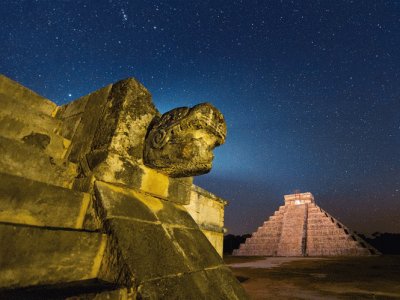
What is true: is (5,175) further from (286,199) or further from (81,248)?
(286,199)

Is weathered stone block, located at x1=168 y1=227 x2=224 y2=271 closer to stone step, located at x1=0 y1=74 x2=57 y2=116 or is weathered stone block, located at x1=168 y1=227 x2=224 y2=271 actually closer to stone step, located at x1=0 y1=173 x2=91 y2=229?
stone step, located at x1=0 y1=173 x2=91 y2=229

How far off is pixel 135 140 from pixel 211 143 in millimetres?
689

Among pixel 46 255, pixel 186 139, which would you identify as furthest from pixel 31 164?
pixel 186 139

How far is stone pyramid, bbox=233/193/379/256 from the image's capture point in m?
28.1

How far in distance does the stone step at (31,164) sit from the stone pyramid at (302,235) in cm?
3219

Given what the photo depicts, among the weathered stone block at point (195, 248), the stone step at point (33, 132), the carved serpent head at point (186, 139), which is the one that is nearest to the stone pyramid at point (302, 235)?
the weathered stone block at point (195, 248)

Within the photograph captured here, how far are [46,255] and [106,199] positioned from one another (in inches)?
20.6

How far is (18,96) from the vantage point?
2.47 metres

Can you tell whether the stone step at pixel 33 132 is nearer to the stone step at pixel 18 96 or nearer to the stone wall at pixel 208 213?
the stone step at pixel 18 96

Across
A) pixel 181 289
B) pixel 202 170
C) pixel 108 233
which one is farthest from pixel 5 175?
pixel 202 170

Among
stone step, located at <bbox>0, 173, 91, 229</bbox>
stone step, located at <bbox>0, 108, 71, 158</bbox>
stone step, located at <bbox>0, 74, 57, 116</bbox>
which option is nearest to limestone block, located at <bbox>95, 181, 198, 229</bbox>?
stone step, located at <bbox>0, 173, 91, 229</bbox>

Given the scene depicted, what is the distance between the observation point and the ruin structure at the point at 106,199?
1162mm

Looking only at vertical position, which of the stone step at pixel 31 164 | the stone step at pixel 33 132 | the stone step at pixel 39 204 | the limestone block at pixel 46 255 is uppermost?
the stone step at pixel 33 132

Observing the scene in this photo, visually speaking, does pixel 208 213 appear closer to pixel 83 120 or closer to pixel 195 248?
pixel 195 248
